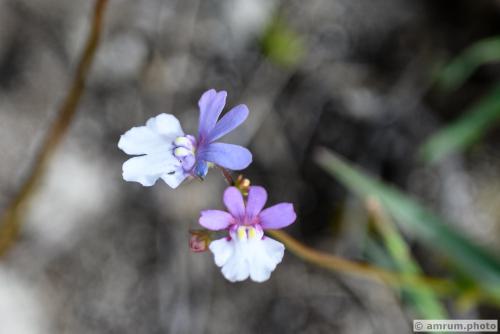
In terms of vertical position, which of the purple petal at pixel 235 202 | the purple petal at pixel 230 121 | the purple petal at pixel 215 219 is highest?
the purple petal at pixel 230 121

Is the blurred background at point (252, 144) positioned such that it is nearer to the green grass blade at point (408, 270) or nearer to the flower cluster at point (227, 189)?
the green grass blade at point (408, 270)

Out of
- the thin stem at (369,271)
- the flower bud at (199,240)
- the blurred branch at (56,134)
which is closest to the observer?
the flower bud at (199,240)

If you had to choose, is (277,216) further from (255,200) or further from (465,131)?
(465,131)

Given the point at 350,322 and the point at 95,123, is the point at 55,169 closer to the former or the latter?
the point at 95,123

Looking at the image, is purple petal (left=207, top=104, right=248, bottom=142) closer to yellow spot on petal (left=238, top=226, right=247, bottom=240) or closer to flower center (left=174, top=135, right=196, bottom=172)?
flower center (left=174, top=135, right=196, bottom=172)

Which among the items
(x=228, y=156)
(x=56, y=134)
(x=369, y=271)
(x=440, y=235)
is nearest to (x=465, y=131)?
(x=440, y=235)

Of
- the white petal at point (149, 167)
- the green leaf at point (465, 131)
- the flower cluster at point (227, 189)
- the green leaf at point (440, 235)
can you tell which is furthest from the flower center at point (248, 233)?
the green leaf at point (465, 131)
